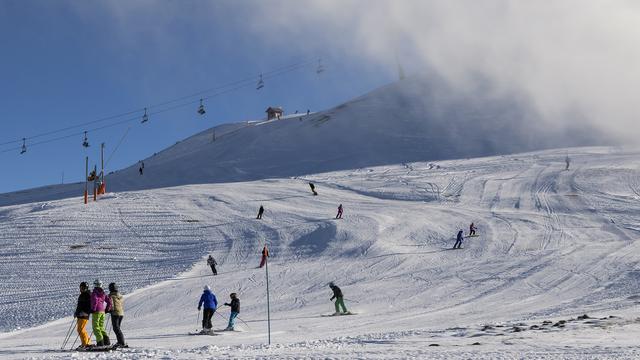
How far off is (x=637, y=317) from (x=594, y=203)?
31.3 metres

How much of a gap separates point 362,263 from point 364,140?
54.7m

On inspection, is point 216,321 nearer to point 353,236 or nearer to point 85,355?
point 85,355

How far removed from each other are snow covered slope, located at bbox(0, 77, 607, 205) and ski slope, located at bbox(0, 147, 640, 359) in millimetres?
13769

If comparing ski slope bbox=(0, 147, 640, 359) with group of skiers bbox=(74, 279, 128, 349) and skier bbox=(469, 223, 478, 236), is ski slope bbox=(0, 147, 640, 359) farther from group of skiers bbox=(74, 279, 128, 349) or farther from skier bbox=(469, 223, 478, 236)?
skier bbox=(469, 223, 478, 236)

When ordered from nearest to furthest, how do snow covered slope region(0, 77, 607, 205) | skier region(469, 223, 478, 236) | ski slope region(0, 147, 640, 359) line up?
ski slope region(0, 147, 640, 359) < skier region(469, 223, 478, 236) < snow covered slope region(0, 77, 607, 205)

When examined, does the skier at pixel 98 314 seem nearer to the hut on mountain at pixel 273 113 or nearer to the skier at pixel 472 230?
the skier at pixel 472 230

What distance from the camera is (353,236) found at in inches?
1500

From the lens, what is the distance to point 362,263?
104 ft

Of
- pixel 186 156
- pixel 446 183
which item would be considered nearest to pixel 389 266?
pixel 446 183

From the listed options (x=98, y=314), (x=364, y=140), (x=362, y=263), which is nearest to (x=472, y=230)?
(x=362, y=263)

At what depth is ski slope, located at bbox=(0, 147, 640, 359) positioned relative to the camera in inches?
574

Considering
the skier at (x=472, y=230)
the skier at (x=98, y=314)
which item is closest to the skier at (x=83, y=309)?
the skier at (x=98, y=314)

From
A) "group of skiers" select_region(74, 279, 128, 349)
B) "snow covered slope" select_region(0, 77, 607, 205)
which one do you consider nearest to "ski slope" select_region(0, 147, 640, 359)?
"group of skiers" select_region(74, 279, 128, 349)

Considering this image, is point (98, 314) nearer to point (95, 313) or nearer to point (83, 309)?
point (95, 313)
